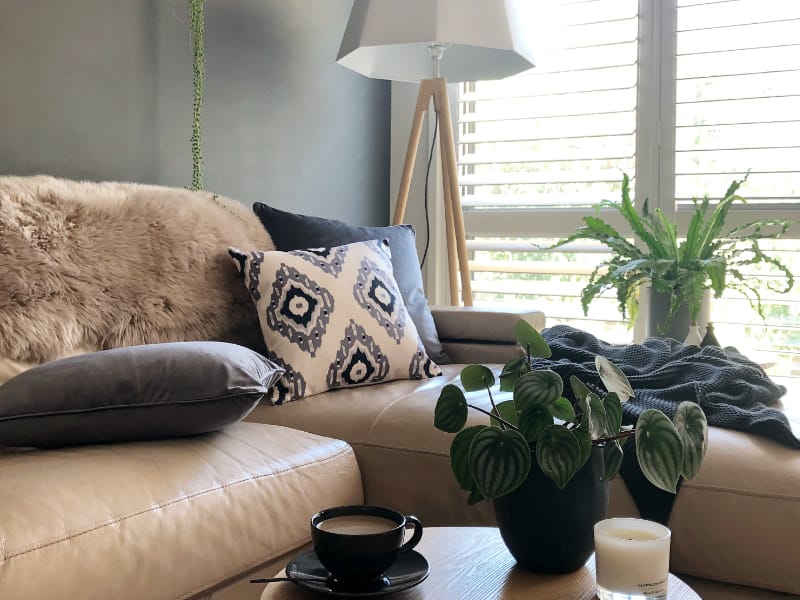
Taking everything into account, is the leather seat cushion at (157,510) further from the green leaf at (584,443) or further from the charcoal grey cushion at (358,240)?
the charcoal grey cushion at (358,240)

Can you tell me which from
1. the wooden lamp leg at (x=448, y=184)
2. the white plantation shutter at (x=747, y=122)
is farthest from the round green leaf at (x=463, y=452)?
the white plantation shutter at (x=747, y=122)

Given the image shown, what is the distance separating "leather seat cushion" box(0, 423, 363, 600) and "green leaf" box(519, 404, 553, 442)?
0.55m

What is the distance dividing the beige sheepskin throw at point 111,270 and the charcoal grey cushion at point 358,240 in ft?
0.48

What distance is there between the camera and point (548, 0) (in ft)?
10.6

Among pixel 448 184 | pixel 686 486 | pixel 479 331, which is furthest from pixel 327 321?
pixel 448 184

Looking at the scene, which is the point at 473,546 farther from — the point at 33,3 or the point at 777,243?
the point at 777,243

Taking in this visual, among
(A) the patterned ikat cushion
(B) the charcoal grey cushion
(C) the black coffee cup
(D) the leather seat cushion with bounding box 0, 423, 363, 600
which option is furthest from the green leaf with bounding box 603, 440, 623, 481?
(B) the charcoal grey cushion

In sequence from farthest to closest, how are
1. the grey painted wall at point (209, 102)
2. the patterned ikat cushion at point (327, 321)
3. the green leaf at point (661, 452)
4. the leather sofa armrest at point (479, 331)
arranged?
the leather sofa armrest at point (479, 331) → the grey painted wall at point (209, 102) → the patterned ikat cushion at point (327, 321) → the green leaf at point (661, 452)

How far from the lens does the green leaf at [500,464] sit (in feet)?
2.85

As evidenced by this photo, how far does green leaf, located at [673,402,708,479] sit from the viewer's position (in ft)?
2.77

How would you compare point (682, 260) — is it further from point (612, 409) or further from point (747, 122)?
point (612, 409)

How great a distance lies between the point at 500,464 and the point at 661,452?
0.16 metres

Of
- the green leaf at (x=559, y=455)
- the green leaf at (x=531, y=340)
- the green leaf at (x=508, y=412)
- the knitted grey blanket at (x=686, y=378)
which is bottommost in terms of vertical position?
the knitted grey blanket at (x=686, y=378)

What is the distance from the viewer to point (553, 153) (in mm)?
3254
